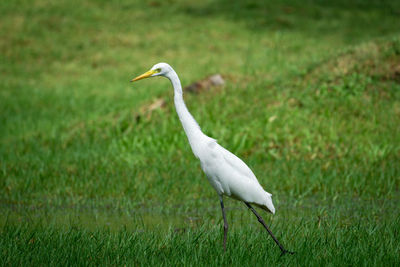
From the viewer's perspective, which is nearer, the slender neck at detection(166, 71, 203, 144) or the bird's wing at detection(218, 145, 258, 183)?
the slender neck at detection(166, 71, 203, 144)

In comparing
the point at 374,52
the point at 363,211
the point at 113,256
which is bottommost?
the point at 363,211

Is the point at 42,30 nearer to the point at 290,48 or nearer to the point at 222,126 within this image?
the point at 290,48

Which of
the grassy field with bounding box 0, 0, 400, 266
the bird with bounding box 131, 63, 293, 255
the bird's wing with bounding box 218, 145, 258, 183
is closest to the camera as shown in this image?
the grassy field with bounding box 0, 0, 400, 266

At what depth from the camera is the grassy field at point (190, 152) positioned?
4.81 meters

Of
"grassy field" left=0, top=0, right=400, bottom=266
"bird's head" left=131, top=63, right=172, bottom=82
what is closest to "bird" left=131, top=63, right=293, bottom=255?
"bird's head" left=131, top=63, right=172, bottom=82

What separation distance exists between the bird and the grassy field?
1.35 feet

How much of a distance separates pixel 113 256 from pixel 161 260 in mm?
390

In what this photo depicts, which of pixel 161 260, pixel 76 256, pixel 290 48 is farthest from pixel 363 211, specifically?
pixel 290 48

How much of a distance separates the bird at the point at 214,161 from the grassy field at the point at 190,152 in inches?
16.2

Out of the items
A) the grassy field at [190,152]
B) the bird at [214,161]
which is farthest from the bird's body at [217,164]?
the grassy field at [190,152]

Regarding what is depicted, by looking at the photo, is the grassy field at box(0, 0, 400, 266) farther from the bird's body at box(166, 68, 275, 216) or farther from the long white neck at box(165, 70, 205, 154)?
the long white neck at box(165, 70, 205, 154)

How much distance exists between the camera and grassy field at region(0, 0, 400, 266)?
481cm

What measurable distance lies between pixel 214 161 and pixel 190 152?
478 cm

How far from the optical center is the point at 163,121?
11.1 meters
